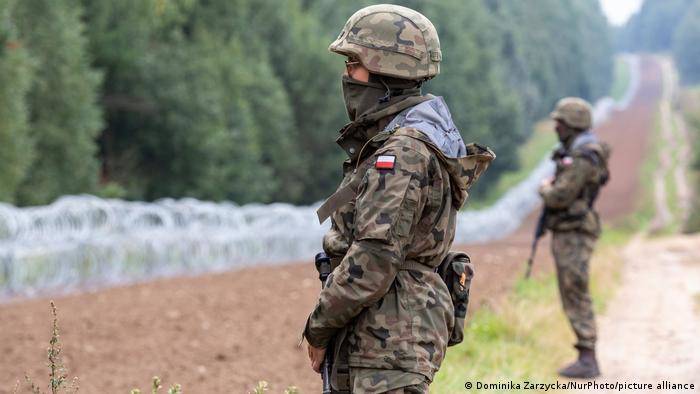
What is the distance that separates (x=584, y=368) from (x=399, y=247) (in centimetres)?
470

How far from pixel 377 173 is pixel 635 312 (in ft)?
30.9

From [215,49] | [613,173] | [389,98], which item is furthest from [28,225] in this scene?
[613,173]

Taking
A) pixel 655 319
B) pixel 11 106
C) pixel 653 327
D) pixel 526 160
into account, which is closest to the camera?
pixel 653 327

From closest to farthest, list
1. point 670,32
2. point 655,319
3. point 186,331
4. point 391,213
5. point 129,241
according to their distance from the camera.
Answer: point 391,213 < point 186,331 < point 655,319 < point 129,241 < point 670,32

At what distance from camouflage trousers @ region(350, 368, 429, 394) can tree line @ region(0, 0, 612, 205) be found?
14.6m

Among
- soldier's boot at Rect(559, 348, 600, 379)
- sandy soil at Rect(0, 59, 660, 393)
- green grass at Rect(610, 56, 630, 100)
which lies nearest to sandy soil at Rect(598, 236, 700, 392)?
soldier's boot at Rect(559, 348, 600, 379)

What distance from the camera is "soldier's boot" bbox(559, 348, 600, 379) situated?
770cm

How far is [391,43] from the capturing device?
3686mm

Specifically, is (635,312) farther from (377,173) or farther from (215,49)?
(215,49)

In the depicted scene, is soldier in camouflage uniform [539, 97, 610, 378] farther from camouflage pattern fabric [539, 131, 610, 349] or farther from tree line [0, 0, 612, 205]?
tree line [0, 0, 612, 205]

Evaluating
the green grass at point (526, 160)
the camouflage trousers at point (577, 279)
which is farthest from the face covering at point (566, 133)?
the green grass at point (526, 160)

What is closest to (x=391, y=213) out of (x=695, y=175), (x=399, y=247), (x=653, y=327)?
(x=399, y=247)

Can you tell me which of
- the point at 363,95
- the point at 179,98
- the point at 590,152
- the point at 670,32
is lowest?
the point at 363,95

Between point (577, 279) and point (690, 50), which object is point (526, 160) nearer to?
point (577, 279)
